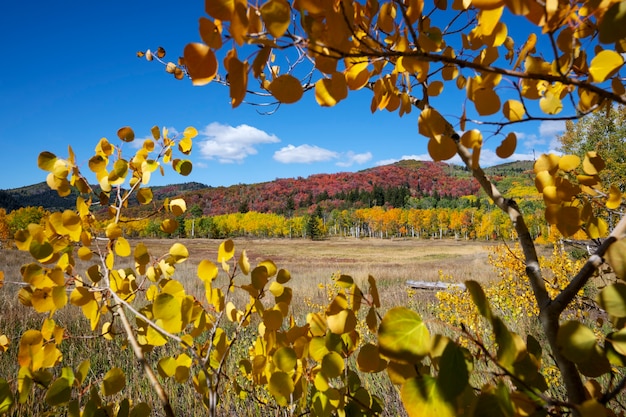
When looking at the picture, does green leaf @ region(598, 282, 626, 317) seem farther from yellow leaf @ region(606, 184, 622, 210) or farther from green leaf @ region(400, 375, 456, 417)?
yellow leaf @ region(606, 184, 622, 210)

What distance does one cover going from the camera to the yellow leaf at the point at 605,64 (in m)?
0.36

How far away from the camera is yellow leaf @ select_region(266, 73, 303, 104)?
34 centimetres

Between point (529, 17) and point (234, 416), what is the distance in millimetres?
2610

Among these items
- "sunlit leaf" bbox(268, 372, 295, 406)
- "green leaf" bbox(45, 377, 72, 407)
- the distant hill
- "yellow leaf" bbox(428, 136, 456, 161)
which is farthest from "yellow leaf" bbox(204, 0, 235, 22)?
the distant hill

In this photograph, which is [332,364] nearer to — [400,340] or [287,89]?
[400,340]

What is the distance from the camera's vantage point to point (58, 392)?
56 centimetres

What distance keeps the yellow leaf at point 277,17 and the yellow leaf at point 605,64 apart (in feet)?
1.11

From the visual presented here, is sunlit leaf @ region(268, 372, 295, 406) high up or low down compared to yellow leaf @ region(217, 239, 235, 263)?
down

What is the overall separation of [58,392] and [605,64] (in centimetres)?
90

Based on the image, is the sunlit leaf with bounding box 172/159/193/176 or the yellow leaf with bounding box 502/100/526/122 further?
the sunlit leaf with bounding box 172/159/193/176

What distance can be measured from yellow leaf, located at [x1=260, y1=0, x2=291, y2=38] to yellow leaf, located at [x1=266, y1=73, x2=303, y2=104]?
0.19ft

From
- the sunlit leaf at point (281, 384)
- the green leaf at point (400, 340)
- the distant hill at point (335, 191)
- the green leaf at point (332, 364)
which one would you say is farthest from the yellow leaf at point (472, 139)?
the distant hill at point (335, 191)

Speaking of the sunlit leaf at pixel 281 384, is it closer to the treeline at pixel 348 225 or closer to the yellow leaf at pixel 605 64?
the yellow leaf at pixel 605 64

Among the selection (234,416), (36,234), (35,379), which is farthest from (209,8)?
(234,416)
